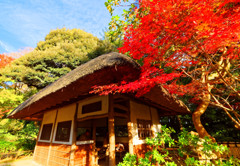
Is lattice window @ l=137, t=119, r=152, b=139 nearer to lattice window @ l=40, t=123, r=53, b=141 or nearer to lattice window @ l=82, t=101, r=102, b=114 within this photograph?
lattice window @ l=82, t=101, r=102, b=114

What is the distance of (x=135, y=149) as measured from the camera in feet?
13.1

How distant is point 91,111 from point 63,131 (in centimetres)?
179

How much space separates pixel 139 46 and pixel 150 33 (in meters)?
0.48

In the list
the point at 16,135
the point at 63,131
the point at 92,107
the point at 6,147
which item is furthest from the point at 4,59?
the point at 92,107

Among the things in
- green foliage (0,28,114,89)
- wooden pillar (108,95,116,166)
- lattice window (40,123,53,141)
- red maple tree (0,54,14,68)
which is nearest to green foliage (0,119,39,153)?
lattice window (40,123,53,141)

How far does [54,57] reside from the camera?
35.5 feet

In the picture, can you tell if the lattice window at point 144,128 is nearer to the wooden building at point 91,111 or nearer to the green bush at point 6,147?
the wooden building at point 91,111

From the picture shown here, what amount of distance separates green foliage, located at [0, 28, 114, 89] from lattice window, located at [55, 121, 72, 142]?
Answer: 6.62 metres

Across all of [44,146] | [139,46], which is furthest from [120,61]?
[44,146]

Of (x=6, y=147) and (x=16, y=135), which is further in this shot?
(x=16, y=135)

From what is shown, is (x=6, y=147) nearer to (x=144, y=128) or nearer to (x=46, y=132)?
(x=46, y=132)

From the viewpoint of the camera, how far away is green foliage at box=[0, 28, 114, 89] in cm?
1029

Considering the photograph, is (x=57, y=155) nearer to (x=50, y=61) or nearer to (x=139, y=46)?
(x=139, y=46)

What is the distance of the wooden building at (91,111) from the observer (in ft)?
9.35
